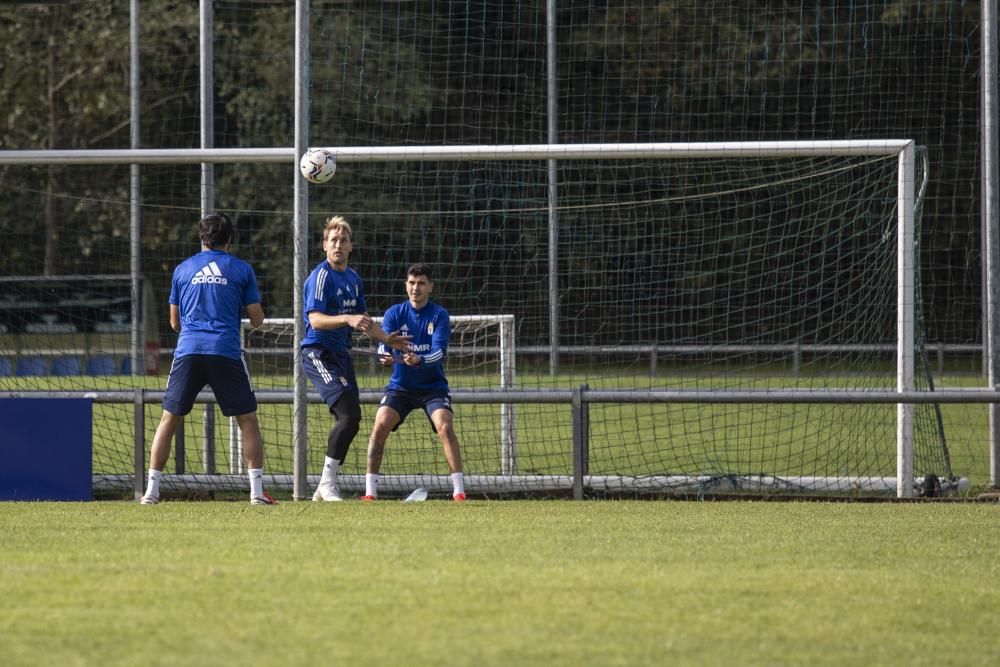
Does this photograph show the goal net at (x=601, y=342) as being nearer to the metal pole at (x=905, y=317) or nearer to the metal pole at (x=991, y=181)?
the metal pole at (x=905, y=317)

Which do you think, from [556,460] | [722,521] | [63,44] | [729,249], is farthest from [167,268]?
[722,521]

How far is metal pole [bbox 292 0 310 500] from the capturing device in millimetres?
9805

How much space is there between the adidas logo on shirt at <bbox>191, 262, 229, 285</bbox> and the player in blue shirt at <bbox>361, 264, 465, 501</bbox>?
1.20m

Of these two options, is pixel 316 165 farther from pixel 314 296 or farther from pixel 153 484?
pixel 153 484

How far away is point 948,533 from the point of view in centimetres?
778

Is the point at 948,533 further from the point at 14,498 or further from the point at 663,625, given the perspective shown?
the point at 14,498

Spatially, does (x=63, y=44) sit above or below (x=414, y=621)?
above

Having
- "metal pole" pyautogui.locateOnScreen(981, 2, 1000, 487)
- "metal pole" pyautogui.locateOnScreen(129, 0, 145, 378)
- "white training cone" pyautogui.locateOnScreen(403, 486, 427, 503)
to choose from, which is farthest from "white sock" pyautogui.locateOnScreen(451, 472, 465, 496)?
"metal pole" pyautogui.locateOnScreen(981, 2, 1000, 487)

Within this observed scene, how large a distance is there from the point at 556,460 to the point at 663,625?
8.81 m

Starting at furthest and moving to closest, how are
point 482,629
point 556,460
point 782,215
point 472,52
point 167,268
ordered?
point 167,268 < point 472,52 < point 782,215 < point 556,460 < point 482,629

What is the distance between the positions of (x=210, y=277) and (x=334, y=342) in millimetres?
941

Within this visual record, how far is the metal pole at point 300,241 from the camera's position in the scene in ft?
32.2

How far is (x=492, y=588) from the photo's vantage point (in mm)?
5777

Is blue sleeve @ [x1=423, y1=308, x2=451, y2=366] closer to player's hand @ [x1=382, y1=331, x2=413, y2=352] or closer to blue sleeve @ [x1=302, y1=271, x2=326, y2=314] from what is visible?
player's hand @ [x1=382, y1=331, x2=413, y2=352]
